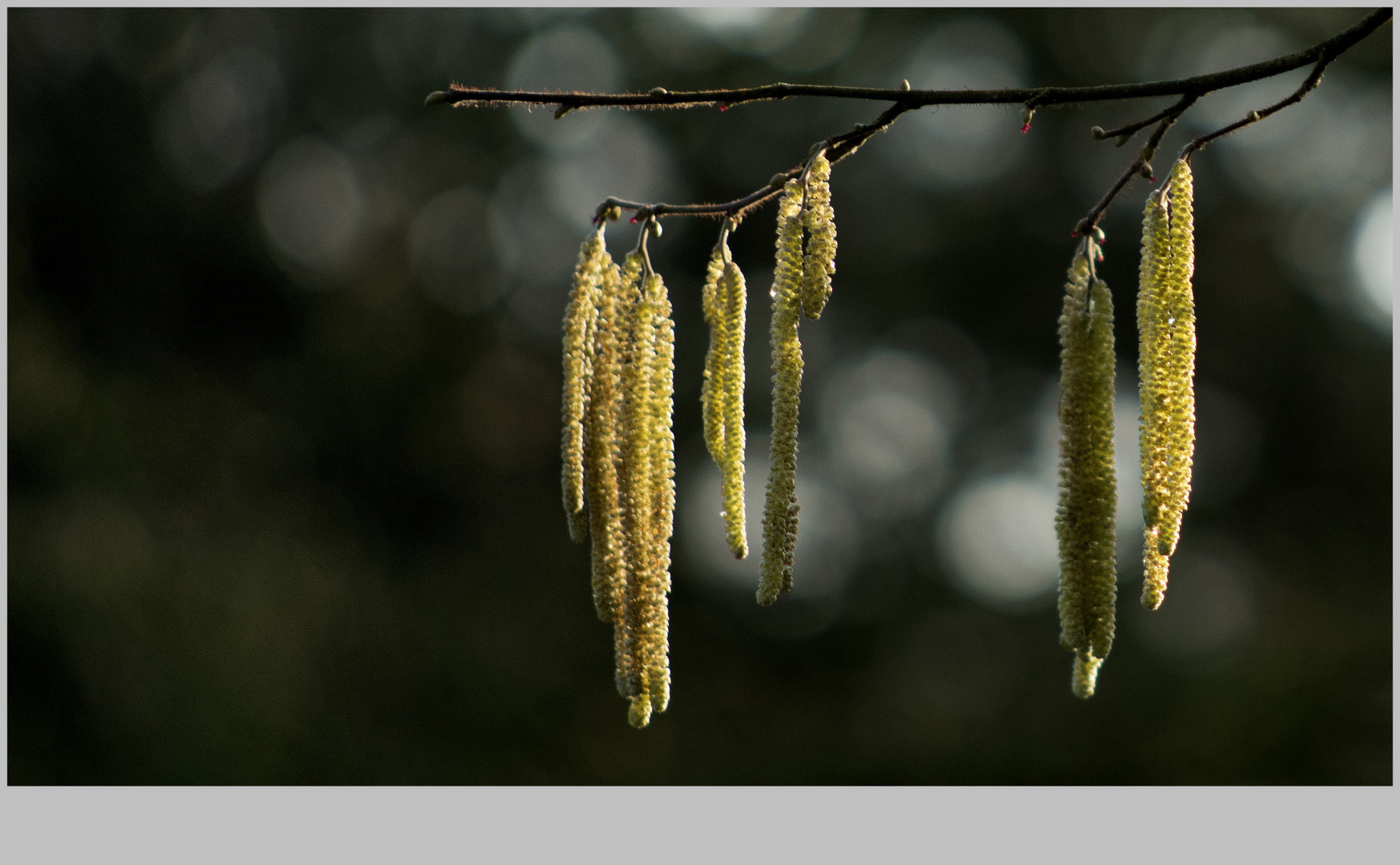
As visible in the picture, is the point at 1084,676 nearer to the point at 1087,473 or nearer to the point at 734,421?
the point at 1087,473

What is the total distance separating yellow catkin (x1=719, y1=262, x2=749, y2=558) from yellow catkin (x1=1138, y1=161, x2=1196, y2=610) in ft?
1.39

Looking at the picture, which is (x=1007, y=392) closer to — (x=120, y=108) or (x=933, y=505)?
(x=933, y=505)

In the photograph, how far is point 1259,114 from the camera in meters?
1.22

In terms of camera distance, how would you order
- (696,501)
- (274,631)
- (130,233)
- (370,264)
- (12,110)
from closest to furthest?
1. (274,631)
2. (12,110)
3. (130,233)
4. (370,264)
5. (696,501)

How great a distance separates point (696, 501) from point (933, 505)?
1.93 metres

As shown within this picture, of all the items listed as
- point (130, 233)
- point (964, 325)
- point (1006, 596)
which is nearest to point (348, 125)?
point (130, 233)

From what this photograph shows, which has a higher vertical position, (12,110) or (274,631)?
(12,110)

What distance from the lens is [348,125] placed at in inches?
318

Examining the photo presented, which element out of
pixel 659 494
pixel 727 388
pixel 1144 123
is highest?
pixel 1144 123

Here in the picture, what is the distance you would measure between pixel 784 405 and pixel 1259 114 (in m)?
0.65

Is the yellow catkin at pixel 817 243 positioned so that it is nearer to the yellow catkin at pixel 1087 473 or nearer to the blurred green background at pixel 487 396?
the yellow catkin at pixel 1087 473

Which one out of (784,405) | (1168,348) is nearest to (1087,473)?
(1168,348)

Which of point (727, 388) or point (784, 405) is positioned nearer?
point (784, 405)

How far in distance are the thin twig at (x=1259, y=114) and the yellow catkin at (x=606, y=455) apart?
655 mm
